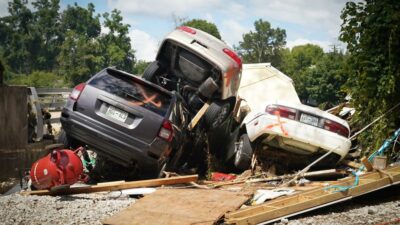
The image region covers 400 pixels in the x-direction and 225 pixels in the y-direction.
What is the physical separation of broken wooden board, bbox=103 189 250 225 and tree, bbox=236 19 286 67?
2852 inches

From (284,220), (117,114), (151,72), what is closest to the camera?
(284,220)

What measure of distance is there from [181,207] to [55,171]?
72.2 inches

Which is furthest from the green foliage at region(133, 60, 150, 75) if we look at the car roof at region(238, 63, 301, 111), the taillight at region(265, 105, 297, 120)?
the taillight at region(265, 105, 297, 120)

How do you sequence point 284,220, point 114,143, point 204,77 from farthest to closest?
point 204,77, point 114,143, point 284,220

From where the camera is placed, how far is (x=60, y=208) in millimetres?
5609

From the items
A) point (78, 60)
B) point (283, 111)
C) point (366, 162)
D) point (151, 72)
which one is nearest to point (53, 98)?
point (151, 72)

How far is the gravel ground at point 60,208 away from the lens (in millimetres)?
5137

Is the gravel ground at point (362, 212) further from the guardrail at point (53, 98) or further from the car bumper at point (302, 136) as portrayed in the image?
the guardrail at point (53, 98)

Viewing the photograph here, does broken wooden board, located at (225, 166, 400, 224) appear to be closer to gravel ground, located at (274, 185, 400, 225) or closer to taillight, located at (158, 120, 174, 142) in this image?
gravel ground, located at (274, 185, 400, 225)

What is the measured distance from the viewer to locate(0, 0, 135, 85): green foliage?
224ft

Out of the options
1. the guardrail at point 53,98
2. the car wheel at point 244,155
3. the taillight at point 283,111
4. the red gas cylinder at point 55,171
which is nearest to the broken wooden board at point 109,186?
the red gas cylinder at point 55,171

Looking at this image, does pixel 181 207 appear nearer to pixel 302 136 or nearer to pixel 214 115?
pixel 302 136

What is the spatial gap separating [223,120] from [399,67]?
350 cm

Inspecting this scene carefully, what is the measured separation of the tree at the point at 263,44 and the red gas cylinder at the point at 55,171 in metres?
72.3
